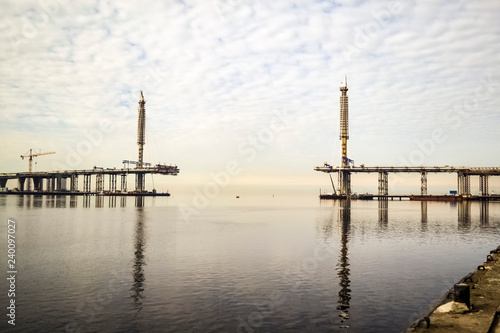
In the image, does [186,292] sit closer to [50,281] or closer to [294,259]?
[50,281]

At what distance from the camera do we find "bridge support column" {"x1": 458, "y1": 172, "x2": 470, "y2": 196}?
Result: 186288 millimetres

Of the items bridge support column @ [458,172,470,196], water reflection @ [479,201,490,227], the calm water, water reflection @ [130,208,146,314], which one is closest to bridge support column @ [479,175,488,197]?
bridge support column @ [458,172,470,196]

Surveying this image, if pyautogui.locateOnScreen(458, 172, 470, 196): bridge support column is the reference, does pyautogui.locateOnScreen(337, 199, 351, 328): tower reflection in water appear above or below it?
below

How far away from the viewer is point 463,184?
617ft

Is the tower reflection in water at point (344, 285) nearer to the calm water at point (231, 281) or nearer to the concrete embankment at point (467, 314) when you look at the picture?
the calm water at point (231, 281)

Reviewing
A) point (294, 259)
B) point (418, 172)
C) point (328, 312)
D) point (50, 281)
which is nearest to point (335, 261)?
point (294, 259)

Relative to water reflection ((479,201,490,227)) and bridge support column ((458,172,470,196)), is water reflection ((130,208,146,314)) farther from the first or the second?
bridge support column ((458,172,470,196))

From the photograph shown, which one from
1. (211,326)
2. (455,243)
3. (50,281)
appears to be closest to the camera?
(211,326)

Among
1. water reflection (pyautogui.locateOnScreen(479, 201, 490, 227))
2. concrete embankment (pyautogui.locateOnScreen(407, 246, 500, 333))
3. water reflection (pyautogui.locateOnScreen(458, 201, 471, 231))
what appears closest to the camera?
concrete embankment (pyautogui.locateOnScreen(407, 246, 500, 333))

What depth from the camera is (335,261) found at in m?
39.3

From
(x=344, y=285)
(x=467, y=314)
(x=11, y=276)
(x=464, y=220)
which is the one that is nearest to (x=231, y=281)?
(x=344, y=285)

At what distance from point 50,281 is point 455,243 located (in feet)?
163

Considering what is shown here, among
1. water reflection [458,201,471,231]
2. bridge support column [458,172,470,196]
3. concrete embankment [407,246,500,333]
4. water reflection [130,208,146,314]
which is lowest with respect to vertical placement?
water reflection [458,201,471,231]

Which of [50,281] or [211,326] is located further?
[50,281]
